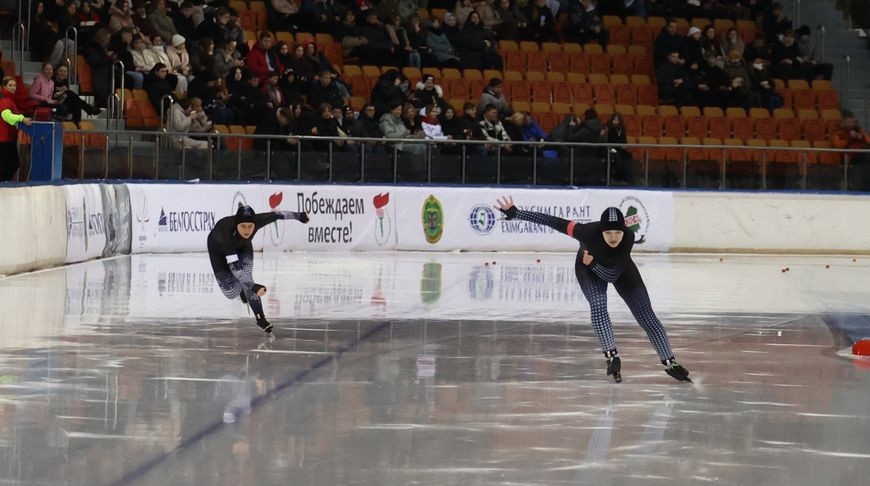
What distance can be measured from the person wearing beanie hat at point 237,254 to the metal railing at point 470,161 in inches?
323

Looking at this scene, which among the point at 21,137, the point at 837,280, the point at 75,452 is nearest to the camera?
the point at 75,452

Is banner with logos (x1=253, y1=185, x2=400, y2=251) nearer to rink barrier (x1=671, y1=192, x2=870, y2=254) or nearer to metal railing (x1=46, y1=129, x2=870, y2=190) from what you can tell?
metal railing (x1=46, y1=129, x2=870, y2=190)

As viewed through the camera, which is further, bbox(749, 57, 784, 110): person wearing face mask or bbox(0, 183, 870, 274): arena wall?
bbox(749, 57, 784, 110): person wearing face mask

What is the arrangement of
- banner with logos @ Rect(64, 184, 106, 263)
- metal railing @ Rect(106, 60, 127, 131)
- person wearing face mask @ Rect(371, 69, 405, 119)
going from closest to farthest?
banner with logos @ Rect(64, 184, 106, 263)
metal railing @ Rect(106, 60, 127, 131)
person wearing face mask @ Rect(371, 69, 405, 119)

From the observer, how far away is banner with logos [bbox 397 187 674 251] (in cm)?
2441

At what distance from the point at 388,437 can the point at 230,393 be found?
1828mm

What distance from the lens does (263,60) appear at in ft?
79.4

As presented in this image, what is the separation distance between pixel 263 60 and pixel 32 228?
733 centimetres

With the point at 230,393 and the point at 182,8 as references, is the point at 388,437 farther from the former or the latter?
the point at 182,8

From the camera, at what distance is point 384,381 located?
396 inches

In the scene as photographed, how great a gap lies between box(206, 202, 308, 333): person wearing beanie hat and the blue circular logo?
1182cm

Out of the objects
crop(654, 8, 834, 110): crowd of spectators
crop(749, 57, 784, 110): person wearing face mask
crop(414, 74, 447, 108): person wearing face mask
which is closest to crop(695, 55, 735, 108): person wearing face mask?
crop(654, 8, 834, 110): crowd of spectators

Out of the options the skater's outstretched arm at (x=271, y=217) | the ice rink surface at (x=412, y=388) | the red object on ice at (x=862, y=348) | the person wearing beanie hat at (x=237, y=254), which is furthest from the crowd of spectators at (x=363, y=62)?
the red object on ice at (x=862, y=348)

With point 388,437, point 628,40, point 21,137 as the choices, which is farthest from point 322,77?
point 388,437
